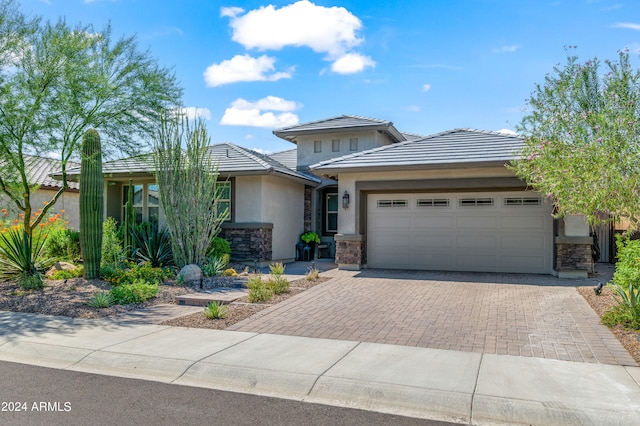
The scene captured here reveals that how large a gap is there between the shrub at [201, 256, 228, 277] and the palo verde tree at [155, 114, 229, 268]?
0.36 metres

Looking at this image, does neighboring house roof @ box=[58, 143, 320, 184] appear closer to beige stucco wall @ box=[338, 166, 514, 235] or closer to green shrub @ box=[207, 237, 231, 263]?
green shrub @ box=[207, 237, 231, 263]

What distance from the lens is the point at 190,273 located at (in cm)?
1206

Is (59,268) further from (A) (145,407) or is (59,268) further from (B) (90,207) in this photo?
(A) (145,407)

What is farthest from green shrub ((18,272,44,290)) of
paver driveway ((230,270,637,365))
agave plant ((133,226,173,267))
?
paver driveway ((230,270,637,365))

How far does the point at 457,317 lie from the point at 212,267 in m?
7.13

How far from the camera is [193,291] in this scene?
10.9 meters

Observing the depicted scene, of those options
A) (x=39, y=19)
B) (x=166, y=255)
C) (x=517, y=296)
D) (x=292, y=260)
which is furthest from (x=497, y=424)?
(x=292, y=260)

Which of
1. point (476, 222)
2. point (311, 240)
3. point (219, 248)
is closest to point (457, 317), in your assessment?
point (476, 222)

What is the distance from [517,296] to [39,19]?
12838 millimetres

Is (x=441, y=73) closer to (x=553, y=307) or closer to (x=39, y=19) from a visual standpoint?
(x=553, y=307)

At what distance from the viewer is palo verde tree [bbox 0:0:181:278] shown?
36.7 feet

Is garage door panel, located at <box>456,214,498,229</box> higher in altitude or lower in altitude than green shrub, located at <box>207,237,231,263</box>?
higher

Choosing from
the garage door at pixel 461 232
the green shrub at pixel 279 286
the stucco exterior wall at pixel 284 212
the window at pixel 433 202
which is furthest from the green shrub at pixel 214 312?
the window at pixel 433 202

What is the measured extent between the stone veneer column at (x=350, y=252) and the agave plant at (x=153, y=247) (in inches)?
204
